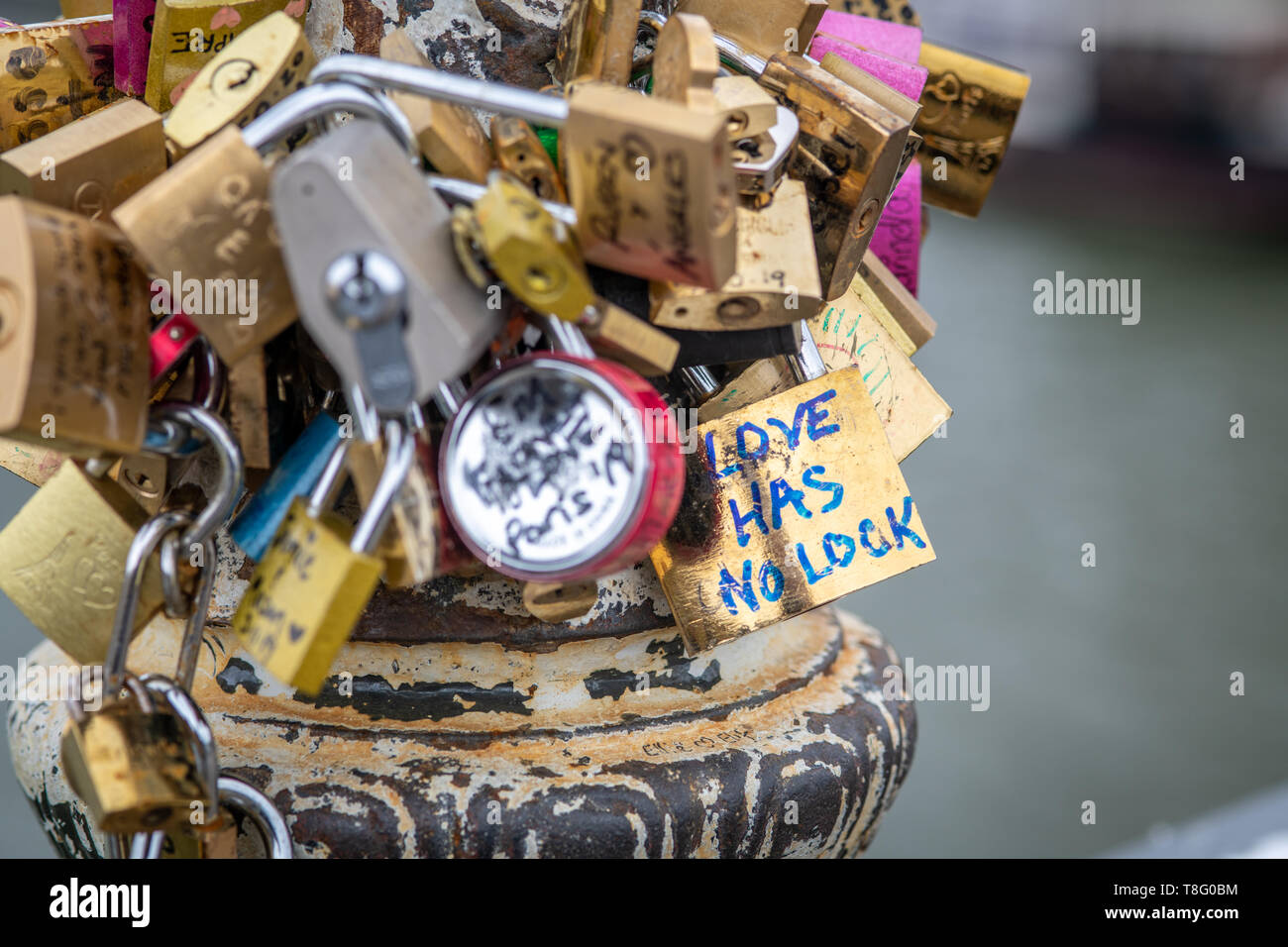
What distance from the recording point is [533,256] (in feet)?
1.63

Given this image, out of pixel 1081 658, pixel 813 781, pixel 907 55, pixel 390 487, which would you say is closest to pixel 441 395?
pixel 390 487

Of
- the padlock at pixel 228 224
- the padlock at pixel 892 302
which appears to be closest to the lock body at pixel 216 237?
the padlock at pixel 228 224

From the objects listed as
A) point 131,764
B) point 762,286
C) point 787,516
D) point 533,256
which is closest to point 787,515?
point 787,516

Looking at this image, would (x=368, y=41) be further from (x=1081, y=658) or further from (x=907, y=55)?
(x=1081, y=658)

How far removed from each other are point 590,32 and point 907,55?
13.0 inches

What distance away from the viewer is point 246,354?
57cm

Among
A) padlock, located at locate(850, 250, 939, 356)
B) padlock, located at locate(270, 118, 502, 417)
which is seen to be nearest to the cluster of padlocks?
padlock, located at locate(270, 118, 502, 417)

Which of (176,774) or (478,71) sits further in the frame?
(478,71)

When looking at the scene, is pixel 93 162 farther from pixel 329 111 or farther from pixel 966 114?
pixel 966 114

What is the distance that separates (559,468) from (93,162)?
27 cm

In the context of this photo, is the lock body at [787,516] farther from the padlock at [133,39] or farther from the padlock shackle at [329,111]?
the padlock at [133,39]

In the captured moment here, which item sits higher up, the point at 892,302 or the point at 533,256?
the point at 533,256

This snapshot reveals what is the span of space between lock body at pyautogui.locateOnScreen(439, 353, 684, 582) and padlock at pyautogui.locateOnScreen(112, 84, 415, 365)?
11 cm

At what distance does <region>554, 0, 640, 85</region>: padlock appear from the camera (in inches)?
24.9
